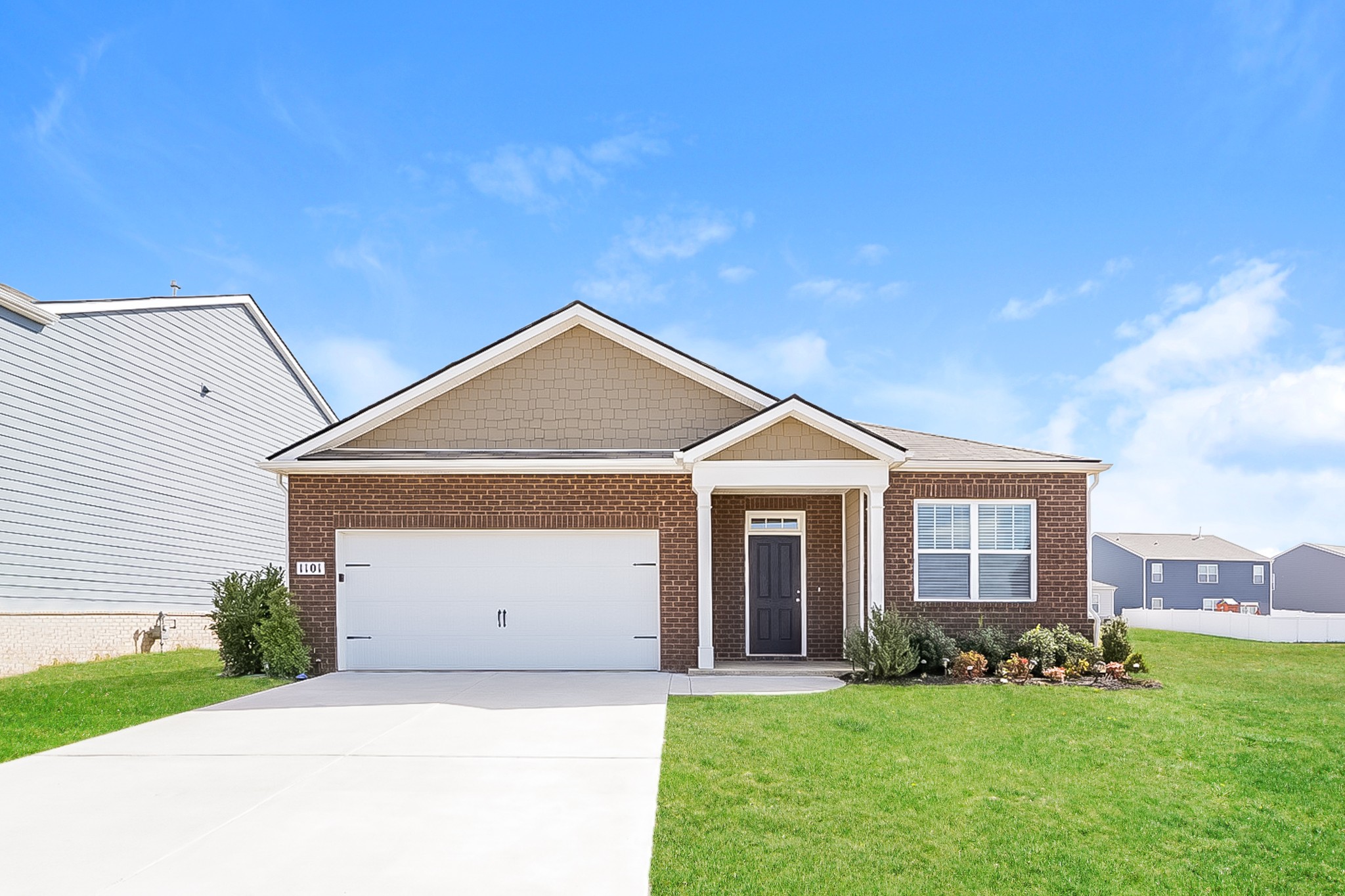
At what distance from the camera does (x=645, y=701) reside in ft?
35.9

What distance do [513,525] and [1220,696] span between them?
9.89m

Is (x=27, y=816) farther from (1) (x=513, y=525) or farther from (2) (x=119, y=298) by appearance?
(2) (x=119, y=298)

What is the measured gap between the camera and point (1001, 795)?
699 cm

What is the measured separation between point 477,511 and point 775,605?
5.11m

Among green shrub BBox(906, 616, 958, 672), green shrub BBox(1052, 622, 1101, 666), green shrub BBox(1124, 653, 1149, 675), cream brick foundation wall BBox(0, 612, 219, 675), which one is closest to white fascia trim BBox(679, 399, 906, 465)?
green shrub BBox(906, 616, 958, 672)

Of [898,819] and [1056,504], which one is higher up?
[1056,504]

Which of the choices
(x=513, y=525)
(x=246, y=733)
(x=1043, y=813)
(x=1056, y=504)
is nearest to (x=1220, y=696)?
(x=1056, y=504)

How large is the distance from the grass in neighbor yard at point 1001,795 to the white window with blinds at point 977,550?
2.77 m

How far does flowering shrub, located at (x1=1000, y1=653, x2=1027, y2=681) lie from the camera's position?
504 inches

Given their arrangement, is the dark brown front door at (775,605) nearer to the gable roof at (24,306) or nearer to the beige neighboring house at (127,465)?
the beige neighboring house at (127,465)

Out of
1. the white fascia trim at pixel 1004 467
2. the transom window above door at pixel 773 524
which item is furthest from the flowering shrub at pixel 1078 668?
the transom window above door at pixel 773 524

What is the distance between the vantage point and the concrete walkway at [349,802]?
5340 mm

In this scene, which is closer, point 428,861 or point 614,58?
point 428,861

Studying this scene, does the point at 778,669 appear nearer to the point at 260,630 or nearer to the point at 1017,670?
the point at 1017,670
